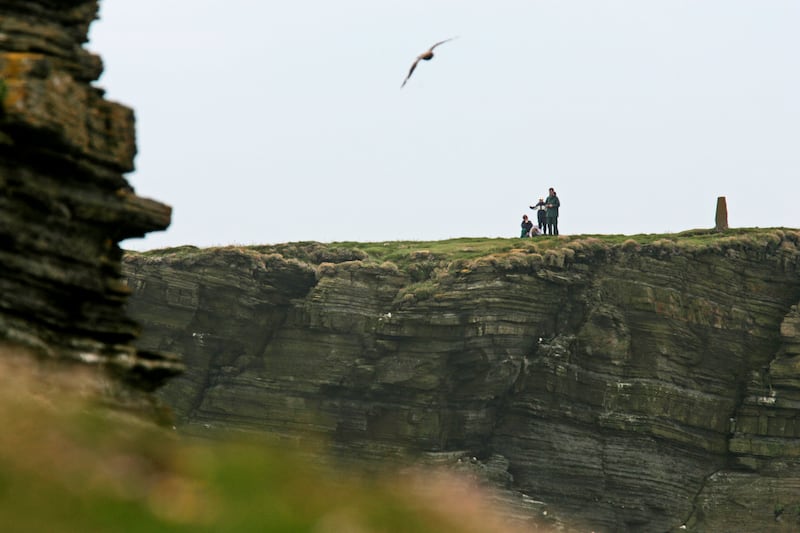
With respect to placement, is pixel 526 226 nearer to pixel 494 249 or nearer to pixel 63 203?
pixel 494 249

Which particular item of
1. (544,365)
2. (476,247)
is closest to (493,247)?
(476,247)

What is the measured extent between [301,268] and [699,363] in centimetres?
1966

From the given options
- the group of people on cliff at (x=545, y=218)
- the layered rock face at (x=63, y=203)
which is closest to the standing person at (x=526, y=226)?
the group of people on cliff at (x=545, y=218)

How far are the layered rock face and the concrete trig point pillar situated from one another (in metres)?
52.2

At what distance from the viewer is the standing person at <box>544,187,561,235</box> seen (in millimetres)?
69438

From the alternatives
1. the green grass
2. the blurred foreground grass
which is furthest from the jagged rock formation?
the blurred foreground grass

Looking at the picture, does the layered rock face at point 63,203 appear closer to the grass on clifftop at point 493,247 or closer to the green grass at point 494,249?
the green grass at point 494,249

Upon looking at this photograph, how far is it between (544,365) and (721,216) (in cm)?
1298

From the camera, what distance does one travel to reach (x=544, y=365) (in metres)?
64.1

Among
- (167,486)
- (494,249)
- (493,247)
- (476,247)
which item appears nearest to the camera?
(167,486)

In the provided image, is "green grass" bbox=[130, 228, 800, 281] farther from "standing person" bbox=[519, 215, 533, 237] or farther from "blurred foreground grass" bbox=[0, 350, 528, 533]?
"blurred foreground grass" bbox=[0, 350, 528, 533]

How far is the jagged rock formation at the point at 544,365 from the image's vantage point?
206 feet

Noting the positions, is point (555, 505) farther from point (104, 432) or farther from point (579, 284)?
point (104, 432)

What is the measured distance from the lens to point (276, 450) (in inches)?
548
